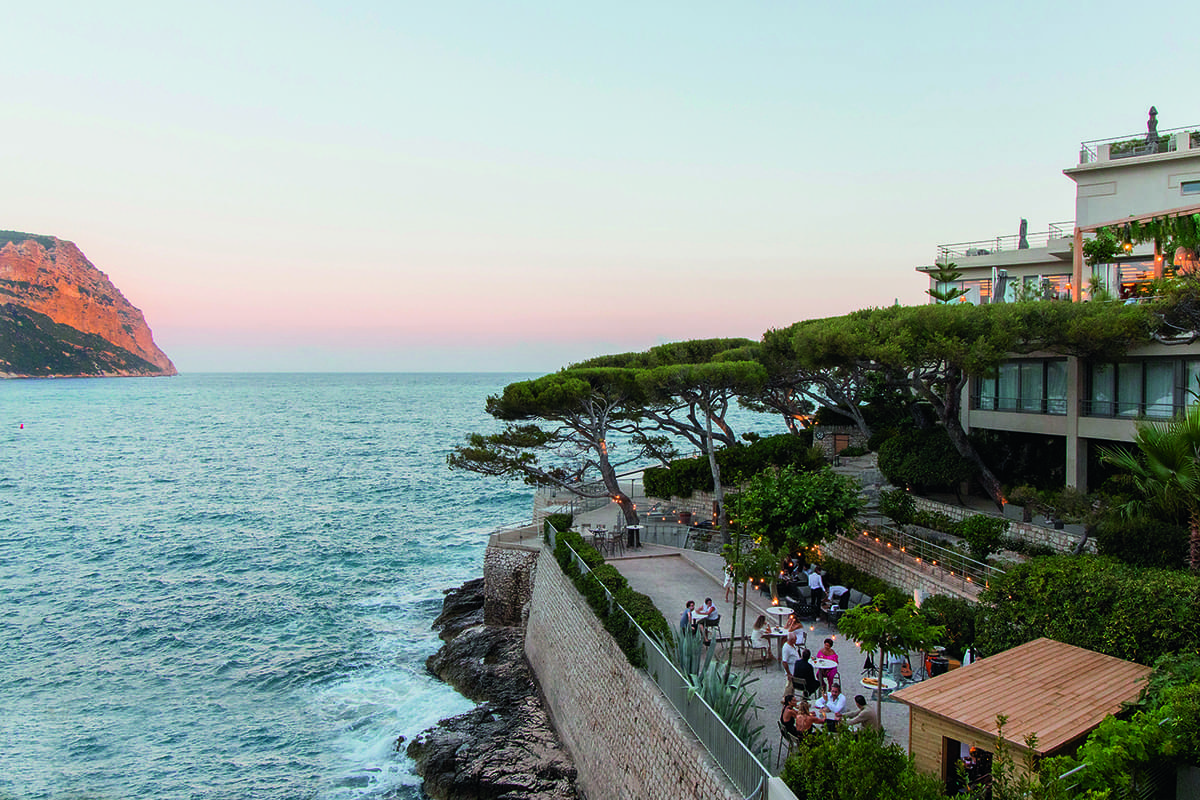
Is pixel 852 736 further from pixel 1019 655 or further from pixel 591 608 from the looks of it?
pixel 591 608

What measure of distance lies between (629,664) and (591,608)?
3363 millimetres

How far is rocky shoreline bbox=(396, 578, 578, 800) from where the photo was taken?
17531 mm

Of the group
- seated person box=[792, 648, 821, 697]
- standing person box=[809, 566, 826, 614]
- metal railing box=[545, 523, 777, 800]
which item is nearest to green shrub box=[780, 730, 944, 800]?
metal railing box=[545, 523, 777, 800]

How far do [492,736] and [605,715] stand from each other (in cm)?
470

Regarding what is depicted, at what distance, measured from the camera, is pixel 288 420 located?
5404 inches

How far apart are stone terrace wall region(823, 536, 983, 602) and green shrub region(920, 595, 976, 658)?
1.52ft

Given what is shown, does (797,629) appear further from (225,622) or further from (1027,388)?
(225,622)

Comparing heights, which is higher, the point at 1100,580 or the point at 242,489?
the point at 1100,580

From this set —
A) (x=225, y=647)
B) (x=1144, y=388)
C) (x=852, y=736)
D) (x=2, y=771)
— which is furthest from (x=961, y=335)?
(x=2, y=771)

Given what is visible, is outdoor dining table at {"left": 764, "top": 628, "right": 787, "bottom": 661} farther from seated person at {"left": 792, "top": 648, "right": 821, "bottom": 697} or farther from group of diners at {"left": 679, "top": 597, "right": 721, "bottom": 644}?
seated person at {"left": 792, "top": 648, "right": 821, "bottom": 697}

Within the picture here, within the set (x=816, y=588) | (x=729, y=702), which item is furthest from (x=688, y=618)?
(x=729, y=702)

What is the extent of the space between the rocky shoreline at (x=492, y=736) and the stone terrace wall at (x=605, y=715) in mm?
464

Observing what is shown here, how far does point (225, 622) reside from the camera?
101ft

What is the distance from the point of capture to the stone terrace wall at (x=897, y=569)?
18.2 m
